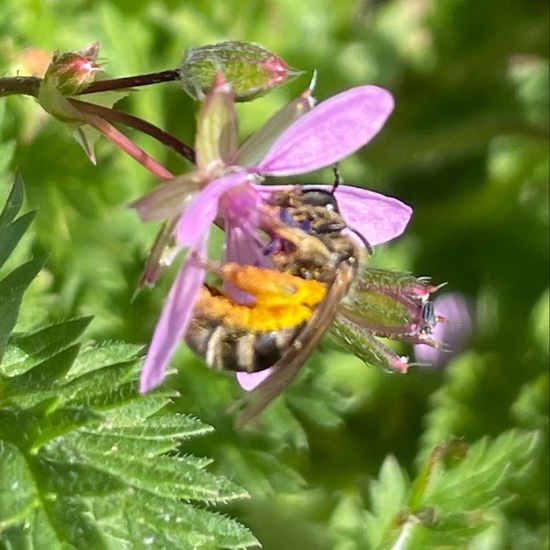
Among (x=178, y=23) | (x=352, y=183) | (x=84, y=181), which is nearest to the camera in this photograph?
(x=84, y=181)

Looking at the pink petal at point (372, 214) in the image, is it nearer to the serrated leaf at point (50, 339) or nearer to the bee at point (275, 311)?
the bee at point (275, 311)

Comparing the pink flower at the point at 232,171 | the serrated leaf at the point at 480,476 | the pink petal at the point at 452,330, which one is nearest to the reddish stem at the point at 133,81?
the pink flower at the point at 232,171

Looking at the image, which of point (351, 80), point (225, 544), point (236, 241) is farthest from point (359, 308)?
point (351, 80)

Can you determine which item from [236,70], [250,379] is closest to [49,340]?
[250,379]

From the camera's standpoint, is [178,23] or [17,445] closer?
[17,445]

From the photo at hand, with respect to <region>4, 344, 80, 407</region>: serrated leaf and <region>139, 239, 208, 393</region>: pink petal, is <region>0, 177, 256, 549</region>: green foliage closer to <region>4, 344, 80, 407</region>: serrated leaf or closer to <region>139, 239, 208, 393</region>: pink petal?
<region>4, 344, 80, 407</region>: serrated leaf

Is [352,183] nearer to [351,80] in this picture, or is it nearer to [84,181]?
[351,80]

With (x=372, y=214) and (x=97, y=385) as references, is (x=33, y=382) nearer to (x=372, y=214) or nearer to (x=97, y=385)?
(x=97, y=385)
